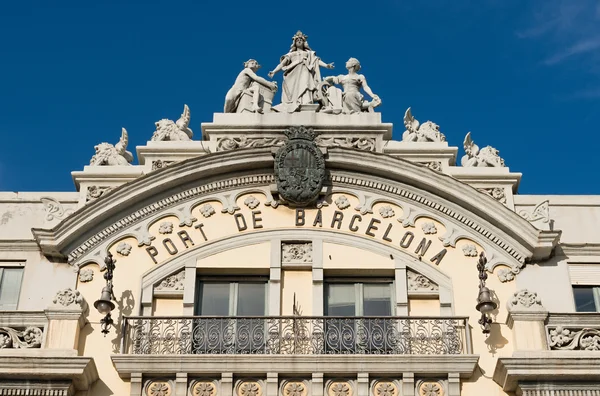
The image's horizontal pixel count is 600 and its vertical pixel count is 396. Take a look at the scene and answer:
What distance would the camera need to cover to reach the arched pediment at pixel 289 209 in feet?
76.4

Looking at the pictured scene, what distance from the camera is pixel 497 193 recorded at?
24031mm

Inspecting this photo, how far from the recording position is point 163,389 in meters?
21.2

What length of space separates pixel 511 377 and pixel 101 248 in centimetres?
816

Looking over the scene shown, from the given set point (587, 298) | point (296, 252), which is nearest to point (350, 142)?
point (296, 252)

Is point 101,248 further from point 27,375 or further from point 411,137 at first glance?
point 411,137

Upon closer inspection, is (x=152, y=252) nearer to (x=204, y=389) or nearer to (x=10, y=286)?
(x=10, y=286)

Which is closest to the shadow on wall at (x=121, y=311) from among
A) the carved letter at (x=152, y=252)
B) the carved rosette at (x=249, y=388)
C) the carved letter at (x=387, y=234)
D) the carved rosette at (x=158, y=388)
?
the carved letter at (x=152, y=252)

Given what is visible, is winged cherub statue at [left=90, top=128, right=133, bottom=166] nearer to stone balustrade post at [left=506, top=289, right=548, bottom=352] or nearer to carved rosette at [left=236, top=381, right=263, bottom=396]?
carved rosette at [left=236, top=381, right=263, bottom=396]

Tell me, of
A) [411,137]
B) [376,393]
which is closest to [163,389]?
[376,393]

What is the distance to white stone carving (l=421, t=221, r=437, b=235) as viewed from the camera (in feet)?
77.4

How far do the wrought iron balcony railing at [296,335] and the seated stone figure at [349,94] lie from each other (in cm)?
519

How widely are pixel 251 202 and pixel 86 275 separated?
3.53 m

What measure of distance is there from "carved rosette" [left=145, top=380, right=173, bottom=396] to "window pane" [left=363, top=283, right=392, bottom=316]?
4035 mm

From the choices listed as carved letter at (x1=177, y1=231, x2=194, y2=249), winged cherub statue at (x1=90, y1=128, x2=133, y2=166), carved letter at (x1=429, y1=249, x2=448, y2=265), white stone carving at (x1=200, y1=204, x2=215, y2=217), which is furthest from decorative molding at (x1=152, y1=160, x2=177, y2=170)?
carved letter at (x1=429, y1=249, x2=448, y2=265)
